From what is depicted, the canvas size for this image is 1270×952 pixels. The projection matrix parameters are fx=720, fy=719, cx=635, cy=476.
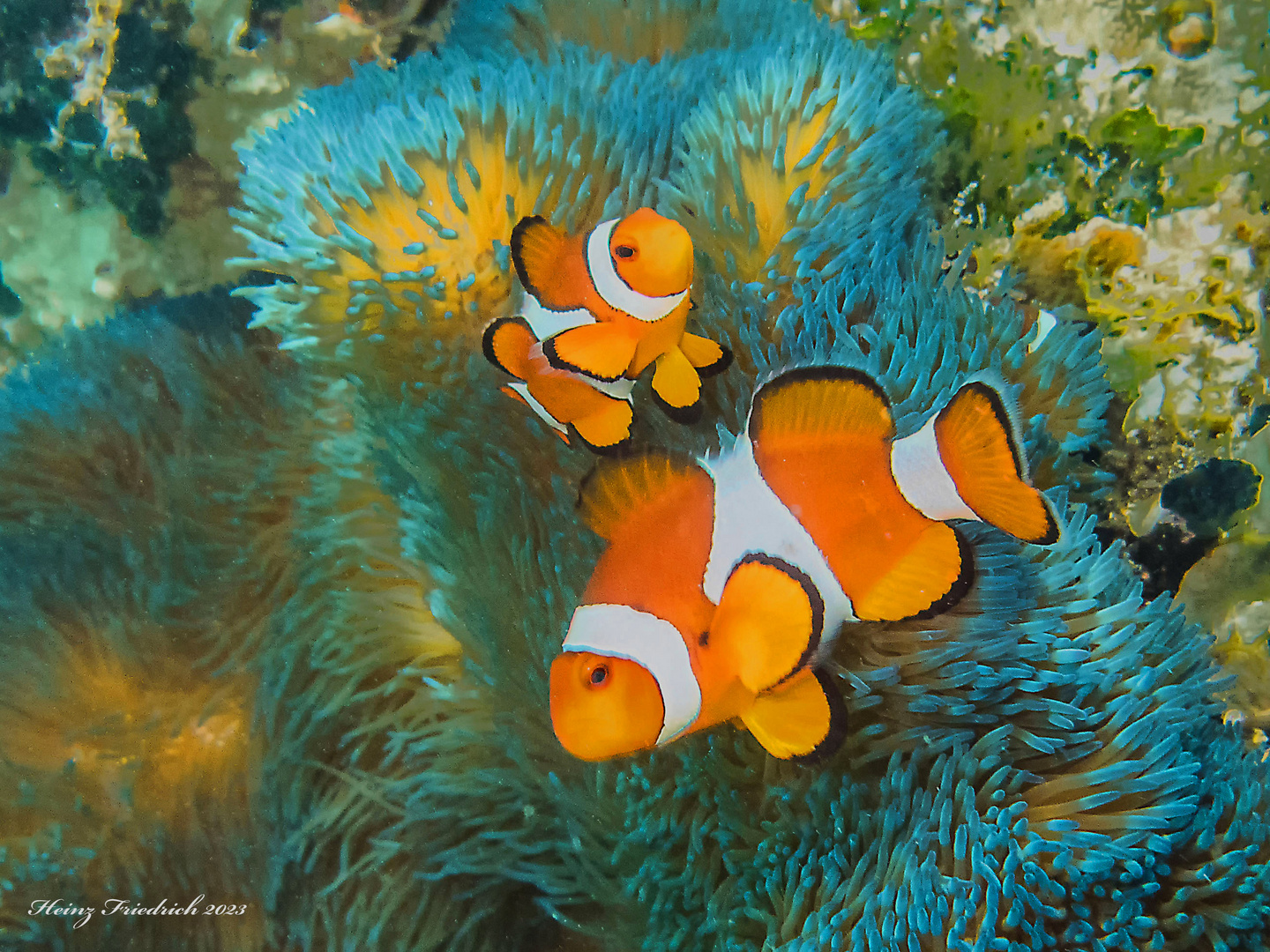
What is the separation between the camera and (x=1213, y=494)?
3.77 ft

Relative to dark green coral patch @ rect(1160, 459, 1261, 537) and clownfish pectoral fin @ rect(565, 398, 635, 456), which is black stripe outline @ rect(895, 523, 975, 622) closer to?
clownfish pectoral fin @ rect(565, 398, 635, 456)

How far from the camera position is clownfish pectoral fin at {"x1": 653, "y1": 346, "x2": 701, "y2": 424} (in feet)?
2.92

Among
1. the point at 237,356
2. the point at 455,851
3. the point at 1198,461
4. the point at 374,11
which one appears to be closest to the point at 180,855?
the point at 455,851

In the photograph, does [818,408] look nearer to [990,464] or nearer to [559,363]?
[990,464]

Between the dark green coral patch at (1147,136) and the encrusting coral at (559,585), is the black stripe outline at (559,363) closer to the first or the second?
the encrusting coral at (559,585)

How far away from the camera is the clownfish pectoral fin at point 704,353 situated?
0.93 m

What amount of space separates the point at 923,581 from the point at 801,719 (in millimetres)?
176

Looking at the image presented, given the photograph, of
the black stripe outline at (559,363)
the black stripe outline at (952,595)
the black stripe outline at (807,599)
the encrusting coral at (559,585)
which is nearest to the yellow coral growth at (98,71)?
the encrusting coral at (559,585)

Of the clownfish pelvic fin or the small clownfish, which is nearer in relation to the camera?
the small clownfish

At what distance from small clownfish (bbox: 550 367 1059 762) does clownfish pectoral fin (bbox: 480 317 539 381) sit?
0.30 meters

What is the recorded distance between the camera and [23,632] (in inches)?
47.4

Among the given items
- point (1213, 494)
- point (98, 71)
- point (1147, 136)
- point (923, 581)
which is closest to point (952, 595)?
point (923, 581)

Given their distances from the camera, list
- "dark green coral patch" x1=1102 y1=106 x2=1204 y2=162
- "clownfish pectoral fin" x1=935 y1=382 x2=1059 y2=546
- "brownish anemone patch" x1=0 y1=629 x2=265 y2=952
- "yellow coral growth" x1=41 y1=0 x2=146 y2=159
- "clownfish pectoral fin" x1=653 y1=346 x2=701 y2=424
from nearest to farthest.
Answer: "clownfish pectoral fin" x1=935 y1=382 x2=1059 y2=546 → "clownfish pectoral fin" x1=653 y1=346 x2=701 y2=424 → "brownish anemone patch" x1=0 y1=629 x2=265 y2=952 → "dark green coral patch" x1=1102 y1=106 x2=1204 y2=162 → "yellow coral growth" x1=41 y1=0 x2=146 y2=159

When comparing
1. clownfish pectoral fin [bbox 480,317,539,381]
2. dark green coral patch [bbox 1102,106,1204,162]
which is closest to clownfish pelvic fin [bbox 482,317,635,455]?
clownfish pectoral fin [bbox 480,317,539,381]
